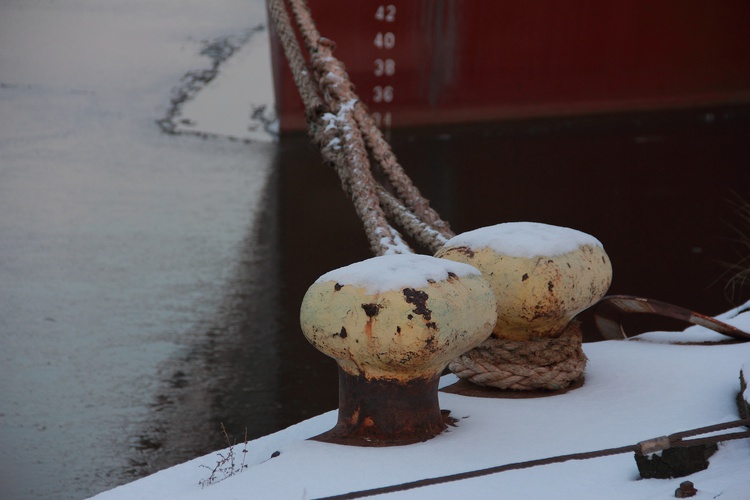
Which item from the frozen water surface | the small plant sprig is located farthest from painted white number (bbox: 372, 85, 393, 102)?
the small plant sprig

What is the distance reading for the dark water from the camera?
3.81m

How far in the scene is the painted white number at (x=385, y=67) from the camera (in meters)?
6.65

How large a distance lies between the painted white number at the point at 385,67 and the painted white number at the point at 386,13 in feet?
0.94

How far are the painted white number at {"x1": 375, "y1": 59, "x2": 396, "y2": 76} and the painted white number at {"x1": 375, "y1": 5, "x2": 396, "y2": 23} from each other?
0.94 ft

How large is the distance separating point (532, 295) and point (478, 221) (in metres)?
4.24

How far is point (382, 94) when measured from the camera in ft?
22.9

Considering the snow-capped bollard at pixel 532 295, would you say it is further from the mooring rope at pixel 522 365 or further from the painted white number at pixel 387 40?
the painted white number at pixel 387 40

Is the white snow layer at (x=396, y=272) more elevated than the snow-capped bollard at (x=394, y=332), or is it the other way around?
the white snow layer at (x=396, y=272)

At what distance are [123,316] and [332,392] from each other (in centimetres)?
127

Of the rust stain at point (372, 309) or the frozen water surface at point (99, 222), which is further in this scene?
the frozen water surface at point (99, 222)

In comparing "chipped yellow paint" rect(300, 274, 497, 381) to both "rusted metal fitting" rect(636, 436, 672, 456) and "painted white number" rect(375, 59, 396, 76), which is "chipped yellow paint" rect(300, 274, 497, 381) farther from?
"painted white number" rect(375, 59, 396, 76)

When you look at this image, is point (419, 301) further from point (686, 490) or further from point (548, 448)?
point (686, 490)

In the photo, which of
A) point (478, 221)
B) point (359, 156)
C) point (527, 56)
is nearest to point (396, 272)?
point (359, 156)

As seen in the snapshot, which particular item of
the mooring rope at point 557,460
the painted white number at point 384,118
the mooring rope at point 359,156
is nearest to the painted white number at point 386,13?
the painted white number at point 384,118
